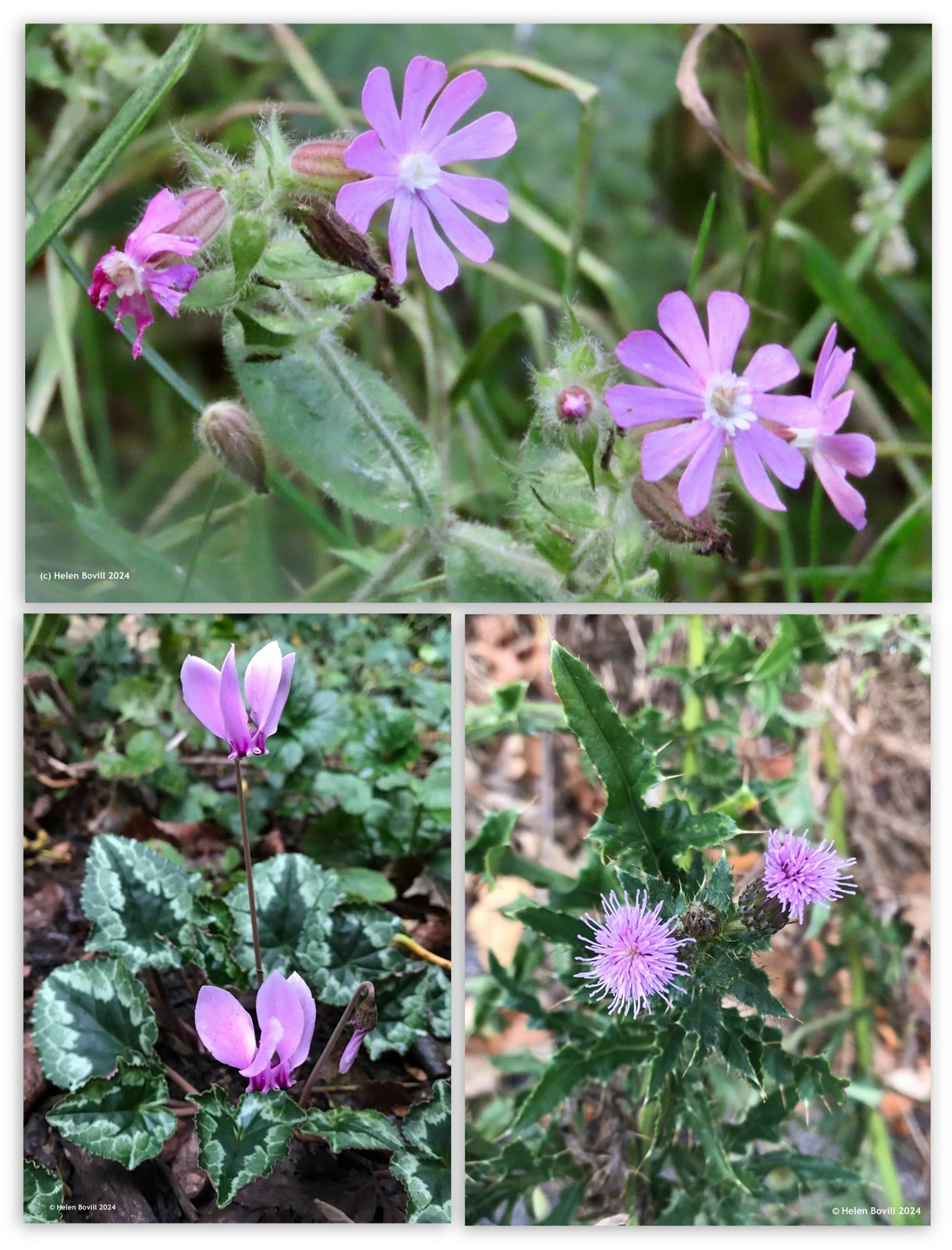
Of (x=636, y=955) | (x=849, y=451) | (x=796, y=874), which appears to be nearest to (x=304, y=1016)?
(x=636, y=955)

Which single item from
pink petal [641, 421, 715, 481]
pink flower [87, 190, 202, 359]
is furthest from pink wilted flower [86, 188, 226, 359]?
pink petal [641, 421, 715, 481]

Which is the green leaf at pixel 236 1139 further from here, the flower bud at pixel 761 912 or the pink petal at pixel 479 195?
the pink petal at pixel 479 195

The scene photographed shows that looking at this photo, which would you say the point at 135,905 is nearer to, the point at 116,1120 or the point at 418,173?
the point at 116,1120

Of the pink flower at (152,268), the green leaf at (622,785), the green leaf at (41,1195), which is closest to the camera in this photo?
the pink flower at (152,268)

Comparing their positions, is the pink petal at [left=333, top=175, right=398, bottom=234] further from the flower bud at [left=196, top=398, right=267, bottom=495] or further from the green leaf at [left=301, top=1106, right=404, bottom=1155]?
the green leaf at [left=301, top=1106, right=404, bottom=1155]

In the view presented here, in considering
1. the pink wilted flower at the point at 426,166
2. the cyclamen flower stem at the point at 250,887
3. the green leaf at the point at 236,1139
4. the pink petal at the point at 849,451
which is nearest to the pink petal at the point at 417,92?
the pink wilted flower at the point at 426,166

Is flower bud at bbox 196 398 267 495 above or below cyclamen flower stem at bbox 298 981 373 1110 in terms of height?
above
